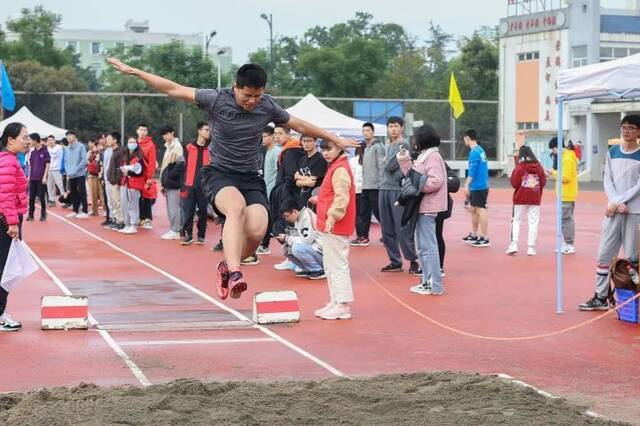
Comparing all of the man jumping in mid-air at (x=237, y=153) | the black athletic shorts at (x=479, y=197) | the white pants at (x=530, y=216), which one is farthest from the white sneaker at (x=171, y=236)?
the man jumping in mid-air at (x=237, y=153)

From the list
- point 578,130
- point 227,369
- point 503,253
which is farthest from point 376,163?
point 578,130

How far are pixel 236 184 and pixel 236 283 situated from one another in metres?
0.89

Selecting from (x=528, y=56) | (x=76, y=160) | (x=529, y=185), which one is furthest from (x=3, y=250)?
(x=528, y=56)

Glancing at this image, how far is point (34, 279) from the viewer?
15.1 metres

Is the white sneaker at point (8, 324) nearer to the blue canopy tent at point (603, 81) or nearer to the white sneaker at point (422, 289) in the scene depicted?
the white sneaker at point (422, 289)

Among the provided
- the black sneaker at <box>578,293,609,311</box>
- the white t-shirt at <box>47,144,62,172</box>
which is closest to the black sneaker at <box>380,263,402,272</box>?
the black sneaker at <box>578,293,609,311</box>

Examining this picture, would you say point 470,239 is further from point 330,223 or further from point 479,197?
point 330,223

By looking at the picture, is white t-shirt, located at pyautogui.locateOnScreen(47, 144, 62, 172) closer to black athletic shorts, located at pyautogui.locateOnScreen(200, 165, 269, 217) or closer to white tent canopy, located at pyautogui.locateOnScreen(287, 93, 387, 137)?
white tent canopy, located at pyautogui.locateOnScreen(287, 93, 387, 137)

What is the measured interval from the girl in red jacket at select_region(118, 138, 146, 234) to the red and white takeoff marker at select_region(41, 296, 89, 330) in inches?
446

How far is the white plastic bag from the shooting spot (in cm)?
1084

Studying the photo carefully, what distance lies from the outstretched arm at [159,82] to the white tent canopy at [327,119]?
16899 mm

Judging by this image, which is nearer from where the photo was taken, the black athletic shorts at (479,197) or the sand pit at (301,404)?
the sand pit at (301,404)

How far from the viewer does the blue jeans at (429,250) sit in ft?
44.1

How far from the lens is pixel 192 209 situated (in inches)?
787
